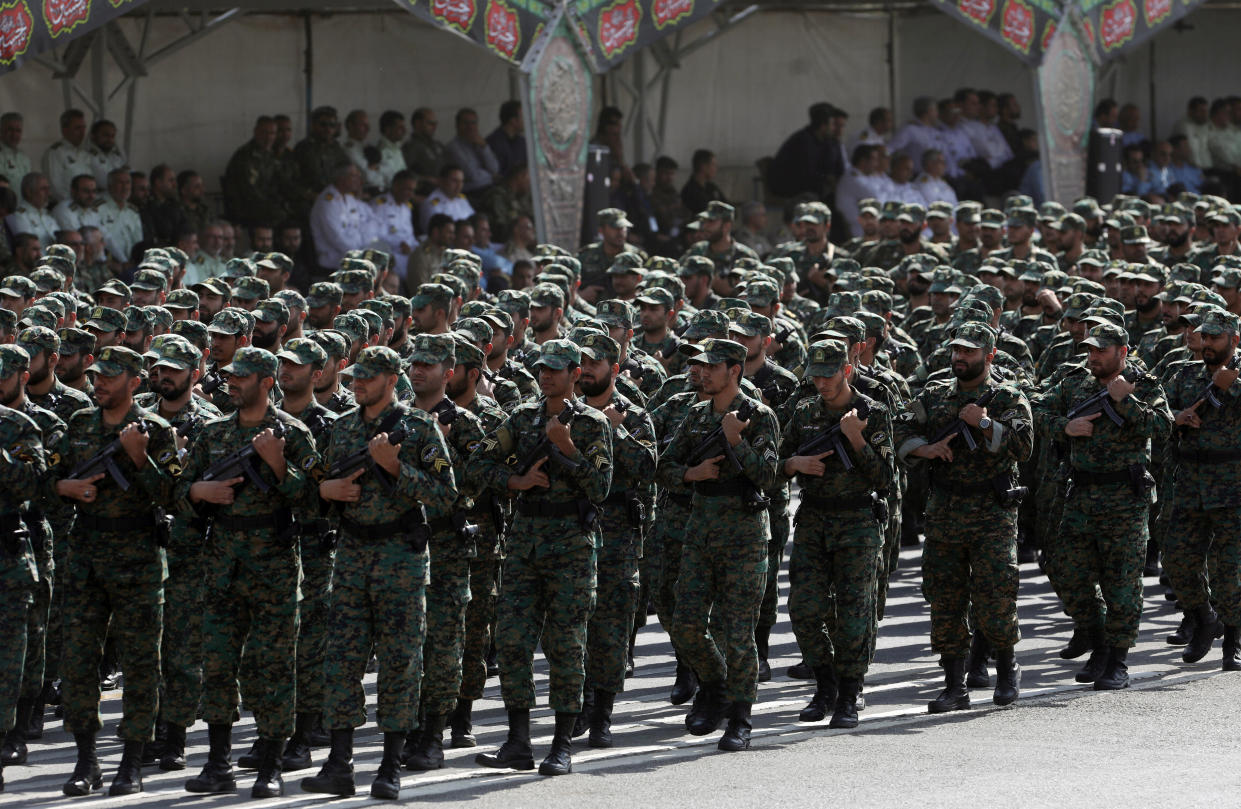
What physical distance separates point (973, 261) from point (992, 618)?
8113mm

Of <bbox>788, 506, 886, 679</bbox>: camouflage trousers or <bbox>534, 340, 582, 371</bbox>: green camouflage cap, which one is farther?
<bbox>788, 506, 886, 679</bbox>: camouflage trousers

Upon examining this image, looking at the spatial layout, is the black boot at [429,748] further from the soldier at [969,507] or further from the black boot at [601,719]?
the soldier at [969,507]

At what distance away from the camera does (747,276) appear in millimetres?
14938

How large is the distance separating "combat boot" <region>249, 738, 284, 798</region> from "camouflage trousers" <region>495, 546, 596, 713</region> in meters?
1.06

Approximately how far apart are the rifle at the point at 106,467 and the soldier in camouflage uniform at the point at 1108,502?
5045 mm

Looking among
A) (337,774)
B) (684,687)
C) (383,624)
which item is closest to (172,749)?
(337,774)

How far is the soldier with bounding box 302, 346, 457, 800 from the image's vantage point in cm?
863

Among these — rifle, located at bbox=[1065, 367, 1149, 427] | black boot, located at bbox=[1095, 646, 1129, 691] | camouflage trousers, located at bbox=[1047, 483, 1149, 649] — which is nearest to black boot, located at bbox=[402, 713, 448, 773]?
black boot, located at bbox=[1095, 646, 1129, 691]

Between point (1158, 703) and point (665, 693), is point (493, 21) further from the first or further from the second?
point (1158, 703)

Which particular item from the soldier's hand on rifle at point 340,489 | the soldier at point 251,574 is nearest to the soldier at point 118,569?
the soldier at point 251,574

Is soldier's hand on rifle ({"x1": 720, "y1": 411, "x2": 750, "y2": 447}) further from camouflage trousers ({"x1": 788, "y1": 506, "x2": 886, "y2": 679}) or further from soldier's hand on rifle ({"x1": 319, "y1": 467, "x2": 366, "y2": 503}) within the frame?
soldier's hand on rifle ({"x1": 319, "y1": 467, "x2": 366, "y2": 503})

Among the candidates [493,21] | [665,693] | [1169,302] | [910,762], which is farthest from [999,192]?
[910,762]

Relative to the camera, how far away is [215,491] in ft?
28.3

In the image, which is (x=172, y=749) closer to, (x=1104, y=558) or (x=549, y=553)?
→ (x=549, y=553)
